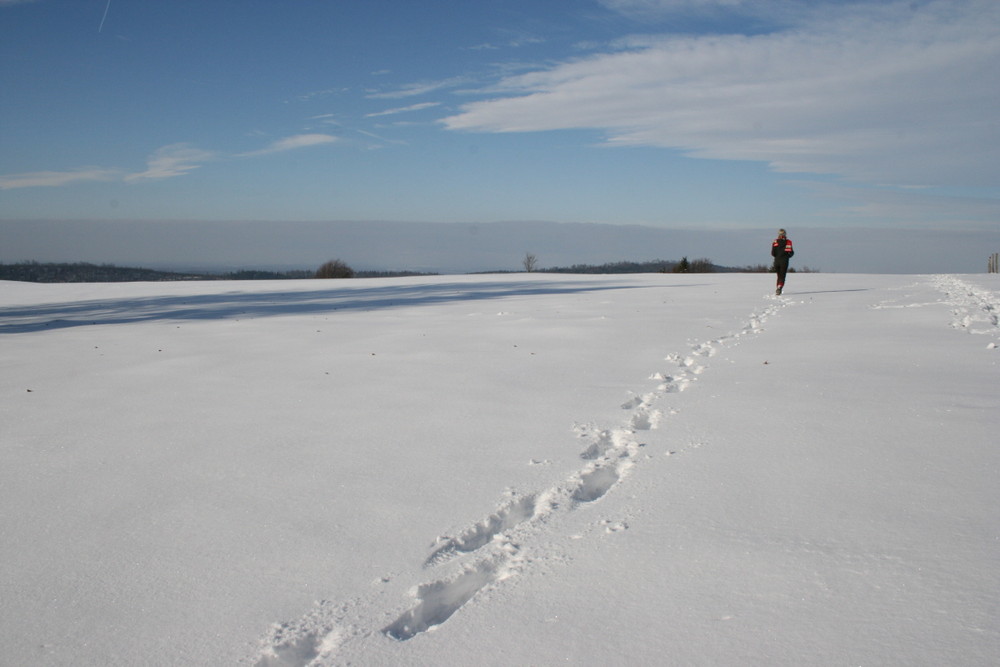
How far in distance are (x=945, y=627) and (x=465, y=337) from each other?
5853 millimetres

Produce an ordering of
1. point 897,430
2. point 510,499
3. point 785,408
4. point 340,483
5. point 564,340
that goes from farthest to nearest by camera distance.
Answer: point 564,340, point 785,408, point 897,430, point 340,483, point 510,499

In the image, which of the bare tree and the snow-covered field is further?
the bare tree

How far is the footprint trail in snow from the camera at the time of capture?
172 centimetres

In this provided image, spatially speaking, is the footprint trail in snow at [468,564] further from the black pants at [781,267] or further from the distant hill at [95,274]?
the distant hill at [95,274]

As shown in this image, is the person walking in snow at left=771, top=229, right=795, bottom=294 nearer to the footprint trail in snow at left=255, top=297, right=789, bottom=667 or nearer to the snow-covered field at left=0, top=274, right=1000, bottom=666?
the snow-covered field at left=0, top=274, right=1000, bottom=666

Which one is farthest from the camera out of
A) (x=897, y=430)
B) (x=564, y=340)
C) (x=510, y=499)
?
(x=564, y=340)

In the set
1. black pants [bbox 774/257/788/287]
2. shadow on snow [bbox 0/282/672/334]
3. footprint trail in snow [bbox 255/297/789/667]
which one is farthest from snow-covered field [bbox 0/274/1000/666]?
black pants [bbox 774/257/788/287]

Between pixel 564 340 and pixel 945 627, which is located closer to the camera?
pixel 945 627

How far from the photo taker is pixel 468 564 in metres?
2.10

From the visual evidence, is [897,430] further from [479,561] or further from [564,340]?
[564,340]

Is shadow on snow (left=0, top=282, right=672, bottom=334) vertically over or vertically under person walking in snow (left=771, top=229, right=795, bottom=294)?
under

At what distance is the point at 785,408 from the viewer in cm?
401

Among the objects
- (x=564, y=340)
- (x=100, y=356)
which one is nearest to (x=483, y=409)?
(x=564, y=340)

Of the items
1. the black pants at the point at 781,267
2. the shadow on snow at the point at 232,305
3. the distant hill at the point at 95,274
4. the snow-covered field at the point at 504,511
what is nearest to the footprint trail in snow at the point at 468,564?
the snow-covered field at the point at 504,511
